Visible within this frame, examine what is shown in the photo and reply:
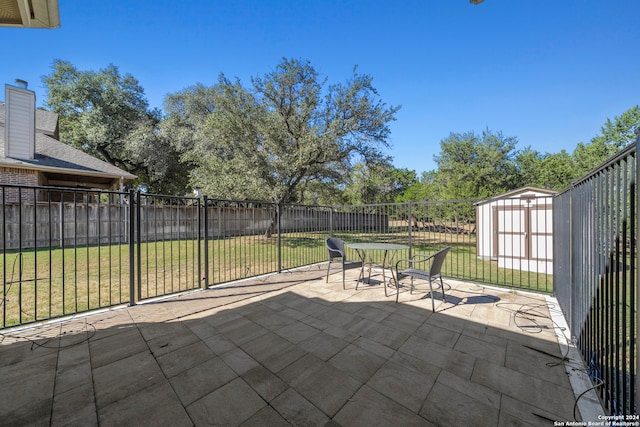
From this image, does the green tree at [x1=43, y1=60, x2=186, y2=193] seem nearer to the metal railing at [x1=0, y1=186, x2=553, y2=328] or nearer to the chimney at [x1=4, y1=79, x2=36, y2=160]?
the chimney at [x1=4, y1=79, x2=36, y2=160]

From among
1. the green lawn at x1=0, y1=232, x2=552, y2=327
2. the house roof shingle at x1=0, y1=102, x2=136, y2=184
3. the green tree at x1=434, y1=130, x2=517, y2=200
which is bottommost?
the green lawn at x1=0, y1=232, x2=552, y2=327

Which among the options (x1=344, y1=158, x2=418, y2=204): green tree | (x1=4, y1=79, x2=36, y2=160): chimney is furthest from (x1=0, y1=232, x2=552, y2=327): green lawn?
(x1=344, y1=158, x2=418, y2=204): green tree

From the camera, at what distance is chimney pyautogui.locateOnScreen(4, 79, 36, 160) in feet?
31.7

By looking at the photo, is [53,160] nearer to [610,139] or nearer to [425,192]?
[425,192]

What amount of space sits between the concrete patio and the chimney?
37.9 feet

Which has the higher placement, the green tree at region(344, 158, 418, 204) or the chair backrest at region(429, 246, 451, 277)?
the green tree at region(344, 158, 418, 204)

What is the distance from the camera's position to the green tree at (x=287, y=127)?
10977 mm

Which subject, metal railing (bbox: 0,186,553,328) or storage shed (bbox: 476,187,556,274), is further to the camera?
storage shed (bbox: 476,187,556,274)

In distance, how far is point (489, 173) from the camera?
74.8 ft

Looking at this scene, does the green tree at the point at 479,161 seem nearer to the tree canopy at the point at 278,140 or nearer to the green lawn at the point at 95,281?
the tree canopy at the point at 278,140

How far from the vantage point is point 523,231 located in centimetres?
750

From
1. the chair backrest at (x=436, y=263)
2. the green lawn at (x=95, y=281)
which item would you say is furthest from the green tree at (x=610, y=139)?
the chair backrest at (x=436, y=263)

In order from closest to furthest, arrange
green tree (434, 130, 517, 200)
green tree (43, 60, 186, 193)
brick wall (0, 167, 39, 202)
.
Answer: brick wall (0, 167, 39, 202), green tree (43, 60, 186, 193), green tree (434, 130, 517, 200)

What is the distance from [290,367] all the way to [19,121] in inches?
582
